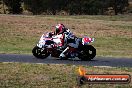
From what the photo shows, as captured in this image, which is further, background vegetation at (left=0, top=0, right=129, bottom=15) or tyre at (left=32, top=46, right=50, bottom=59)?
background vegetation at (left=0, top=0, right=129, bottom=15)

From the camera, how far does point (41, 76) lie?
1322 centimetres

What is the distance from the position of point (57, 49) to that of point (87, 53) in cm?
138

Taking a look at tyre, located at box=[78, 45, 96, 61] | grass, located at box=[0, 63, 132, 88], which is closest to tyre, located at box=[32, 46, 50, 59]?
tyre, located at box=[78, 45, 96, 61]

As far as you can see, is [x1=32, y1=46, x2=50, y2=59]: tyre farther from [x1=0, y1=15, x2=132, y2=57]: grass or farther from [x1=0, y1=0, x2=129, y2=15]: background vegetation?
[x1=0, y1=0, x2=129, y2=15]: background vegetation

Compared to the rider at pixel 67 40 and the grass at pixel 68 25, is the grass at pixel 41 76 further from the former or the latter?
the grass at pixel 68 25

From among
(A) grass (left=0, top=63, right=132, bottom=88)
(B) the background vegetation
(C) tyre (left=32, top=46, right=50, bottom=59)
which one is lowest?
(B) the background vegetation

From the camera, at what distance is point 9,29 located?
139ft

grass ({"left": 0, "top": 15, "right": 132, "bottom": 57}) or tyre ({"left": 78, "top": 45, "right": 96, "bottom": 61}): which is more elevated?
tyre ({"left": 78, "top": 45, "right": 96, "bottom": 61})

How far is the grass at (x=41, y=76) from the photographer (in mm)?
11984

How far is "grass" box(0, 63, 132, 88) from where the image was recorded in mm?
11984

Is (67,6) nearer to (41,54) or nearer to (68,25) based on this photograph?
(68,25)

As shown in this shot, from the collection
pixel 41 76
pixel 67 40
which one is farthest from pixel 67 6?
pixel 41 76

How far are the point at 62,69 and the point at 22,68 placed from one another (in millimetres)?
1370

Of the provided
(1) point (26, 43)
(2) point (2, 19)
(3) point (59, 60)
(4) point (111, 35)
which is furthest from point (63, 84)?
(2) point (2, 19)
